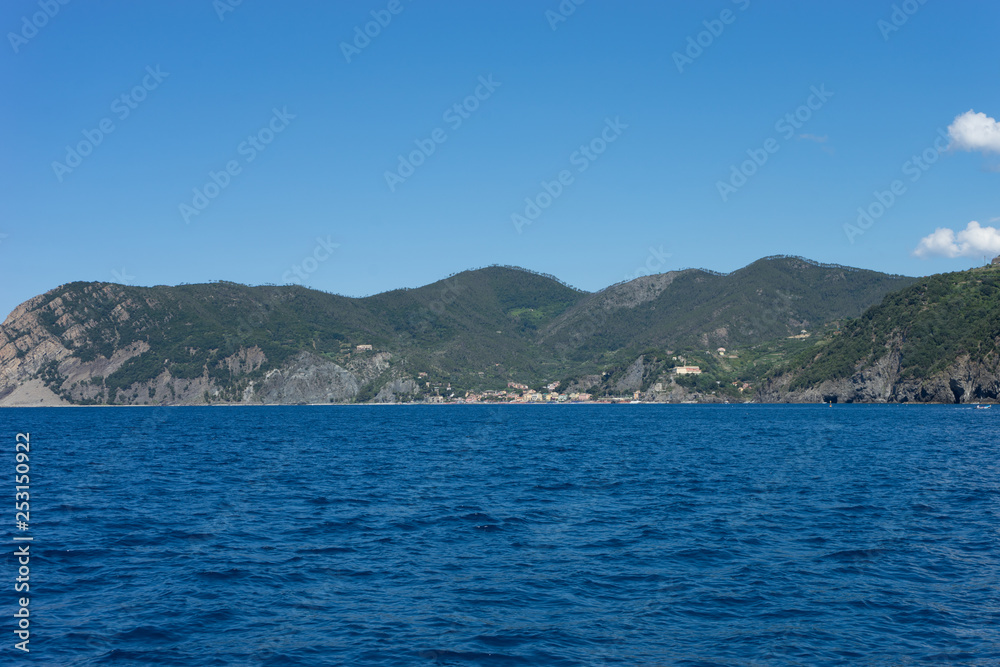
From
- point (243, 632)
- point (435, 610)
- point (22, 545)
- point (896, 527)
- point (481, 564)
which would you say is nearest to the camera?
point (243, 632)

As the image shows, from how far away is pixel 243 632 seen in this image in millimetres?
18688

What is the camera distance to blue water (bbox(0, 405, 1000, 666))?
1773 centimetres

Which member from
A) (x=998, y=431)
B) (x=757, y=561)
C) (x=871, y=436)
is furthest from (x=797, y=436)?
(x=757, y=561)

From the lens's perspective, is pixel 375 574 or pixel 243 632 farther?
pixel 375 574

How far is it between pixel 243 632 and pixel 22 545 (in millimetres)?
15312

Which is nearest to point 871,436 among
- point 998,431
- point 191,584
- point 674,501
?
point 998,431

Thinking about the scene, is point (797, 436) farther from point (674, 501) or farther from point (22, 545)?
point (22, 545)

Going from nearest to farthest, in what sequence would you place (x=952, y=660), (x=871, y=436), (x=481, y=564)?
(x=952, y=660) < (x=481, y=564) < (x=871, y=436)

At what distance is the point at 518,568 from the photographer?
80.8 ft

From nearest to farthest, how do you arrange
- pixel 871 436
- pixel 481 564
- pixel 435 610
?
1. pixel 435 610
2. pixel 481 564
3. pixel 871 436

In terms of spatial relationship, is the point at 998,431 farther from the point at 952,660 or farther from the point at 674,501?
the point at 952,660

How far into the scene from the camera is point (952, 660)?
16.6 m

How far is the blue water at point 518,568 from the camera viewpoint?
58.2 ft

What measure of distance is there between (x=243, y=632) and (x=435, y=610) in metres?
5.17
